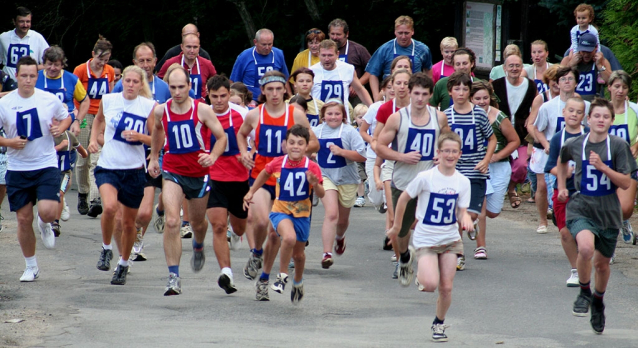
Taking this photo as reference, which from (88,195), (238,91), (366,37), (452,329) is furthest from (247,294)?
(366,37)

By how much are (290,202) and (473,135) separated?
2.38 metres

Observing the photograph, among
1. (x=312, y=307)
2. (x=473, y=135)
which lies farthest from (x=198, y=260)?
(x=473, y=135)

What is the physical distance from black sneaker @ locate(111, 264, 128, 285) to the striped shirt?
347cm

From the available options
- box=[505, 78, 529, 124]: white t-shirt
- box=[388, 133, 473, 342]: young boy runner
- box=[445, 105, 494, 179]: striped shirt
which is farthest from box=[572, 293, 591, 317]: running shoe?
box=[505, 78, 529, 124]: white t-shirt

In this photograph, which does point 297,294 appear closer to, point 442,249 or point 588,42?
point 442,249

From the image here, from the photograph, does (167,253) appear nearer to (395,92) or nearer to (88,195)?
(395,92)

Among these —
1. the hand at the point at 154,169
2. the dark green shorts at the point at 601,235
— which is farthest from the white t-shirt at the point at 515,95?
the hand at the point at 154,169

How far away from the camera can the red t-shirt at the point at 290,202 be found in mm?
8938

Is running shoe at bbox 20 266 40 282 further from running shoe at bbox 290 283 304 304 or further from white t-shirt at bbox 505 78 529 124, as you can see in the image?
white t-shirt at bbox 505 78 529 124

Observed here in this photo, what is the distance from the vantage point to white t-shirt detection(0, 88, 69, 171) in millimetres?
9836

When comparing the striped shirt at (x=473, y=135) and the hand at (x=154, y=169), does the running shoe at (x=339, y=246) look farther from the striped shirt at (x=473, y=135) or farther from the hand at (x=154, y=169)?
the hand at (x=154, y=169)

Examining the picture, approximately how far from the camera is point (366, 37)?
20.7 metres

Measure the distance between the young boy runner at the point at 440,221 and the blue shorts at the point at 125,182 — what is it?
2.87 m

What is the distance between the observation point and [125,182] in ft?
32.4
